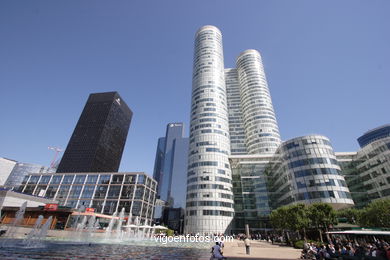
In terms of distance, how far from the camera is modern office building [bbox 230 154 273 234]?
7121cm

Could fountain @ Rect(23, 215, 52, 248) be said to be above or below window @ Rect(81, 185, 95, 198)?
below

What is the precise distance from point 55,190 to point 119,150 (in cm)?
7939

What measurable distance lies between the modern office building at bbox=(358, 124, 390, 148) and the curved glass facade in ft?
398

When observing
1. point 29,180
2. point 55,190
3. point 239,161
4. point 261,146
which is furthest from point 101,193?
point 261,146

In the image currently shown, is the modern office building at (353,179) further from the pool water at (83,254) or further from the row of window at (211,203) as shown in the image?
the pool water at (83,254)

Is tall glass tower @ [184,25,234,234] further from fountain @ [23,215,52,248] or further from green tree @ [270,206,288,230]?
fountain @ [23,215,52,248]

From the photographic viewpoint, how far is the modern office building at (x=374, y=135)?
160500 mm

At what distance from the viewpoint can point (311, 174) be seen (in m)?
50.5

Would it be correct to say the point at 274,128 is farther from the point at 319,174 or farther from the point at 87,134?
the point at 87,134

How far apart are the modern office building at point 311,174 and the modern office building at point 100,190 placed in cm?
5846

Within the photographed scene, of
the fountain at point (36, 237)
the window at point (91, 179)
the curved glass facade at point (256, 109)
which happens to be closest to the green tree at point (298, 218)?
the fountain at point (36, 237)

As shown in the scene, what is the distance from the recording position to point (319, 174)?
4962 cm

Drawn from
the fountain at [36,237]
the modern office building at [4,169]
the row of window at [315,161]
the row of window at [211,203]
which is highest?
the modern office building at [4,169]

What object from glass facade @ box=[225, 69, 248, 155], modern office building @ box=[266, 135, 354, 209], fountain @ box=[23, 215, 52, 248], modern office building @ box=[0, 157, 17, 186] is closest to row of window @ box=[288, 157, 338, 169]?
modern office building @ box=[266, 135, 354, 209]
